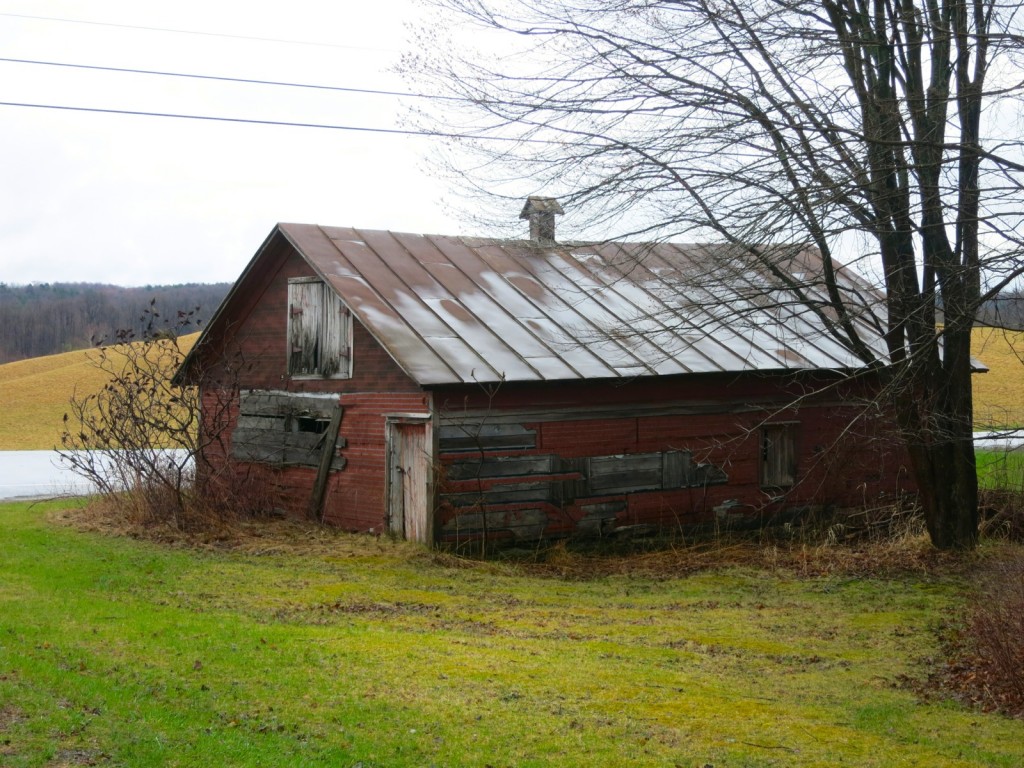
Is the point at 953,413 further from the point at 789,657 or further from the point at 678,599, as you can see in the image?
the point at 789,657

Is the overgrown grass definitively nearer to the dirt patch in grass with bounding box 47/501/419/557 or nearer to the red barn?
the dirt patch in grass with bounding box 47/501/419/557

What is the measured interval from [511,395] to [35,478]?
66.1 ft

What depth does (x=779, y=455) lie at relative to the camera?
740 inches

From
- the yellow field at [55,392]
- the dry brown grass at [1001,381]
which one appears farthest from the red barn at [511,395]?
the dry brown grass at [1001,381]

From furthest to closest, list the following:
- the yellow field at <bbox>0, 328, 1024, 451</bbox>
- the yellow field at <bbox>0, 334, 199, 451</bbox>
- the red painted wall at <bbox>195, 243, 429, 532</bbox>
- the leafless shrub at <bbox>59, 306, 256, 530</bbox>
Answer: the yellow field at <bbox>0, 334, 199, 451</bbox> < the yellow field at <bbox>0, 328, 1024, 451</bbox> < the leafless shrub at <bbox>59, 306, 256, 530</bbox> < the red painted wall at <bbox>195, 243, 429, 532</bbox>

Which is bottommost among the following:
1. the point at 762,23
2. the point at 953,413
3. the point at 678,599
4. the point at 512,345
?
the point at 678,599

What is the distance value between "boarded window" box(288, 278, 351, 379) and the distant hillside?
72980 mm

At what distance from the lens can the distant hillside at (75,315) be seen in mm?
96938

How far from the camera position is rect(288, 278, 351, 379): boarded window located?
56.5 feet

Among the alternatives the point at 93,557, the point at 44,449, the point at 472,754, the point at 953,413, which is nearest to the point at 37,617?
the point at 93,557

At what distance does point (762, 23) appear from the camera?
31.8ft

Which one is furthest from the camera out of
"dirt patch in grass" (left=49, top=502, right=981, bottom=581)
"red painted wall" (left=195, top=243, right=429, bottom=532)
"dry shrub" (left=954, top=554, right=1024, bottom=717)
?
"red painted wall" (left=195, top=243, right=429, bottom=532)

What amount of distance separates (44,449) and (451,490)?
31.4 meters

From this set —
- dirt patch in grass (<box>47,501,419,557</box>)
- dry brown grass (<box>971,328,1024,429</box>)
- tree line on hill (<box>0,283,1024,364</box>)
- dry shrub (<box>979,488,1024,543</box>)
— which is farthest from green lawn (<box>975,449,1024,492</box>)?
tree line on hill (<box>0,283,1024,364</box>)
